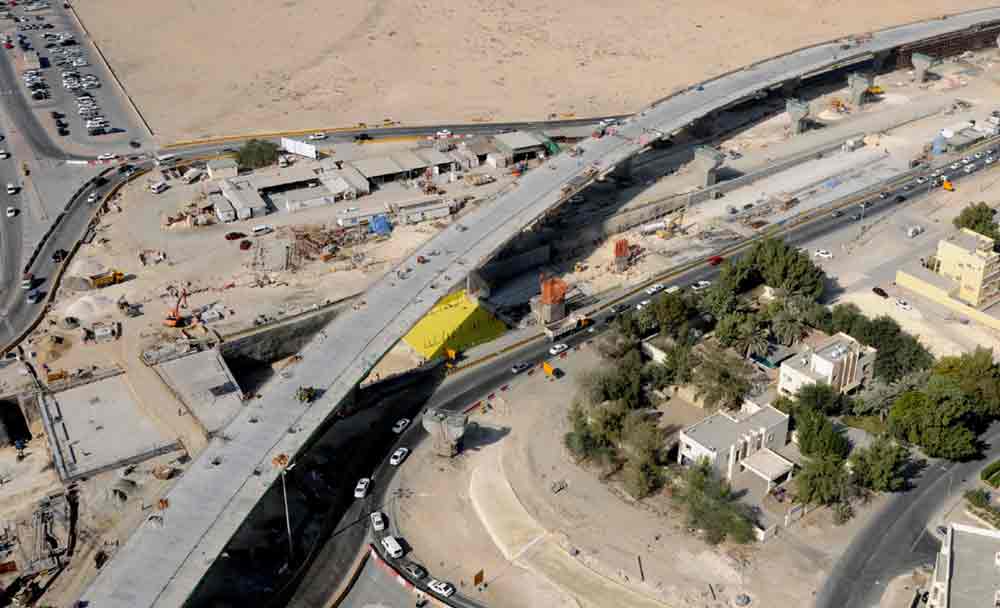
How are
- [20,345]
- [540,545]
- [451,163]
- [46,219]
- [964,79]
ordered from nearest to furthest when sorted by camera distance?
[540,545] < [20,345] < [46,219] < [451,163] < [964,79]

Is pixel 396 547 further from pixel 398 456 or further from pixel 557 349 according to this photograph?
pixel 557 349

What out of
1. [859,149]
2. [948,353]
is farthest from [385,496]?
[859,149]

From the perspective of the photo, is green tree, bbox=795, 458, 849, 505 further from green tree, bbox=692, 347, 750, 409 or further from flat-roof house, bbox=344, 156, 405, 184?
flat-roof house, bbox=344, 156, 405, 184

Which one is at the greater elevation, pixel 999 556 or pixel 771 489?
pixel 999 556

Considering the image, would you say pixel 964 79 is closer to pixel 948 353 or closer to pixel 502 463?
pixel 948 353

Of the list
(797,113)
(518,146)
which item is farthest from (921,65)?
(518,146)

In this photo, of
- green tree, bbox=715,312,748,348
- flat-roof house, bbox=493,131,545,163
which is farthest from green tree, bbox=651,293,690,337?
flat-roof house, bbox=493,131,545,163

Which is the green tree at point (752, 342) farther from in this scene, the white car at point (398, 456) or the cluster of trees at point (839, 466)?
the white car at point (398, 456)
